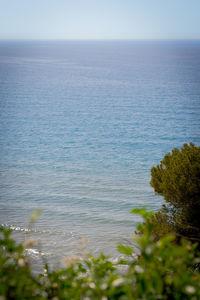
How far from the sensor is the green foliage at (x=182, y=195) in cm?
672

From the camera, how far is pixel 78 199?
15.4m

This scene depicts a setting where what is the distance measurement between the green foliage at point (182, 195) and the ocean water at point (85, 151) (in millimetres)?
2455

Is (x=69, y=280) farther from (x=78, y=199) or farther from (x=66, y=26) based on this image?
(x=66, y=26)

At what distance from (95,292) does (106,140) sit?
27115 millimetres

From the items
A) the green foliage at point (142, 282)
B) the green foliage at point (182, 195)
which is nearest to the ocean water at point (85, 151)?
the green foliage at point (142, 282)

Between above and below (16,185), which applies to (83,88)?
above

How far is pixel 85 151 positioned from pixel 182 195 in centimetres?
1851

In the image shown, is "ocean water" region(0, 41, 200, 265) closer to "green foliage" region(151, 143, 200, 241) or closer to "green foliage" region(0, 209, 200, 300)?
"green foliage" region(0, 209, 200, 300)

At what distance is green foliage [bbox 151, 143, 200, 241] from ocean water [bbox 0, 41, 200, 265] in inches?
96.6

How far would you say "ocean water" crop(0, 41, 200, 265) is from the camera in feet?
41.0

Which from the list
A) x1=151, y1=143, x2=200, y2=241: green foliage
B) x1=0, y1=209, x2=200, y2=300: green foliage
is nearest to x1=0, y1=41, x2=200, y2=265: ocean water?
x1=0, y1=209, x2=200, y2=300: green foliage

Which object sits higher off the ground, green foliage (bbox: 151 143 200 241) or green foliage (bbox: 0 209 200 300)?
green foliage (bbox: 0 209 200 300)

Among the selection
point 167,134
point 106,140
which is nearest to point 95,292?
point 106,140

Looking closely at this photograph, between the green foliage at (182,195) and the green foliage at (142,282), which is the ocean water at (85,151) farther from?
the green foliage at (182,195)
